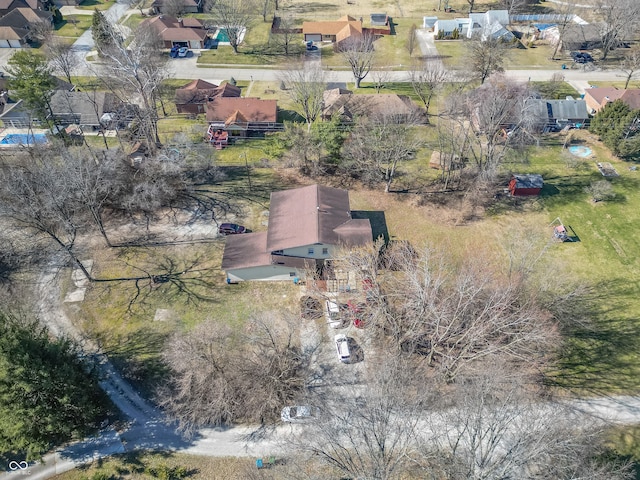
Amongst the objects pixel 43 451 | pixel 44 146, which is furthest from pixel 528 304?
pixel 44 146

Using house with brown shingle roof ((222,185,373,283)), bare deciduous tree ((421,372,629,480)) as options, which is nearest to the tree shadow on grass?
bare deciduous tree ((421,372,629,480))

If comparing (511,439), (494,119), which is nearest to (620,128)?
(494,119)

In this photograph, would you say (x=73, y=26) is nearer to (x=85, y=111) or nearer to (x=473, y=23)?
(x=85, y=111)

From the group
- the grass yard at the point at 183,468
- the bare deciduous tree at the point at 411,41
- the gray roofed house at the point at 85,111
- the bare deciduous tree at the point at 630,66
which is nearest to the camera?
the grass yard at the point at 183,468

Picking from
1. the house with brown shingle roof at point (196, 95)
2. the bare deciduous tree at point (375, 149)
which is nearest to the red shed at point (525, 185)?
the bare deciduous tree at point (375, 149)

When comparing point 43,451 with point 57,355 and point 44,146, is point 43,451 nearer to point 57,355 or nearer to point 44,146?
point 57,355

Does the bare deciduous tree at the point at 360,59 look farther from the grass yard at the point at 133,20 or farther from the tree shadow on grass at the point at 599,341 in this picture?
the tree shadow on grass at the point at 599,341

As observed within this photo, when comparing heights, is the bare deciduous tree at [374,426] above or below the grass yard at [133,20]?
below
